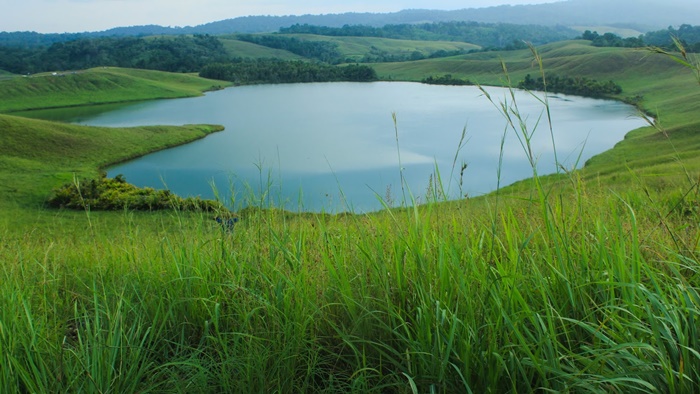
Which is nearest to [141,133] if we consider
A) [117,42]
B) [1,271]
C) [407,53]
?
[1,271]

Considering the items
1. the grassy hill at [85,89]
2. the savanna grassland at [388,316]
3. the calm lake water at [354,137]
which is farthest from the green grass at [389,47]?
the savanna grassland at [388,316]

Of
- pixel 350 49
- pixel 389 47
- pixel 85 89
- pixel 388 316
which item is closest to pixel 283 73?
pixel 85 89

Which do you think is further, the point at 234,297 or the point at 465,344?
the point at 234,297

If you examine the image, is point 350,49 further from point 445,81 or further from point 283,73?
point 445,81

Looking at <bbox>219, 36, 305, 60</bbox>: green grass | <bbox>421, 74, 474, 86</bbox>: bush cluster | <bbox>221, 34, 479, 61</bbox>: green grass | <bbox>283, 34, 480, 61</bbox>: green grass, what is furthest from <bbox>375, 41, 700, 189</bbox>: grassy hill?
<bbox>283, 34, 480, 61</bbox>: green grass

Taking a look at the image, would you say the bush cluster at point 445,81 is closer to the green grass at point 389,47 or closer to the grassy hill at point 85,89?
the grassy hill at point 85,89

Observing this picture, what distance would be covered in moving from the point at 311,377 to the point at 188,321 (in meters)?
0.76

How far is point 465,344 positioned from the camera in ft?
6.52

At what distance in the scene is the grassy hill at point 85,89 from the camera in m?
79.1

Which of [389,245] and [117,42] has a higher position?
[117,42]

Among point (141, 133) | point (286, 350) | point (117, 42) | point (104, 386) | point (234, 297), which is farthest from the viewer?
point (117, 42)

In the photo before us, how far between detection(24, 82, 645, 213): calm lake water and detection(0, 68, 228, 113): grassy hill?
5.67 meters

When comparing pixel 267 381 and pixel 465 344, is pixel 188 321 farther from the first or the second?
pixel 465 344

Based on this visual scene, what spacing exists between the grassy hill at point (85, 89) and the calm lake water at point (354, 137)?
223 inches
